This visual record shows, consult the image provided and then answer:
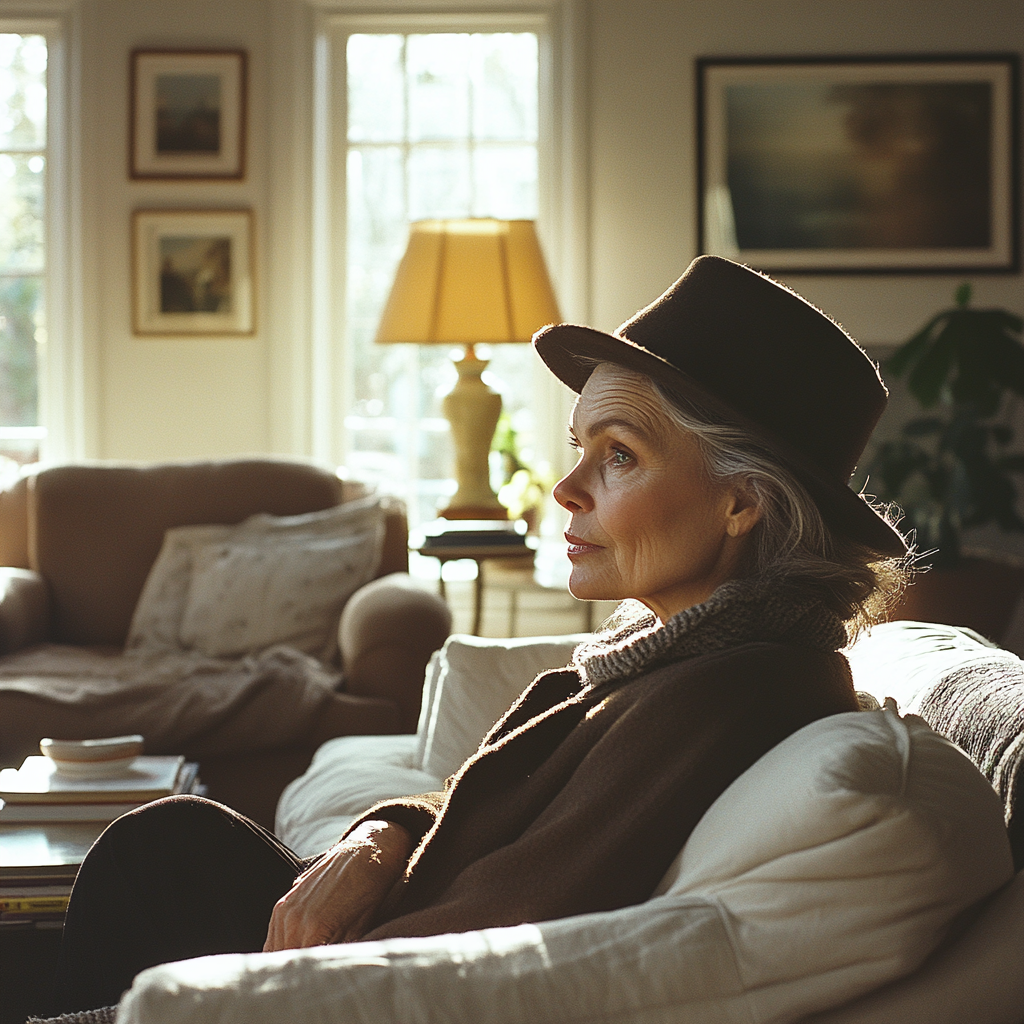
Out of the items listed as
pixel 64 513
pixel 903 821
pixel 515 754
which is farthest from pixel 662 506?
pixel 64 513

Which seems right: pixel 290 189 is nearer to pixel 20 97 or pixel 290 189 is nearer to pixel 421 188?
pixel 421 188

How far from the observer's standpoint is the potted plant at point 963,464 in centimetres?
378

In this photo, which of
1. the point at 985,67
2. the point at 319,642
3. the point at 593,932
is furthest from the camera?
the point at 985,67

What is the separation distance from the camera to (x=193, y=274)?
4.29m

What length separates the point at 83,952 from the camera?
1.20 m

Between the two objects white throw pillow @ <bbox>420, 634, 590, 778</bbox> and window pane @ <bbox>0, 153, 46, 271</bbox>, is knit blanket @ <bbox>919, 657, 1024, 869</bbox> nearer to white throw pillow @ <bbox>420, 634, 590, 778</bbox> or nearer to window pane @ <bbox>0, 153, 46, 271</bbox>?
white throw pillow @ <bbox>420, 634, 590, 778</bbox>

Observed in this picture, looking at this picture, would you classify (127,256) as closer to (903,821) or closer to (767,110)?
(767,110)

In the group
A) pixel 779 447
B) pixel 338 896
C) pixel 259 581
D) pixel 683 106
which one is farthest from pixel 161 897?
pixel 683 106

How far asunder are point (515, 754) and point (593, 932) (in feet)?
1.20

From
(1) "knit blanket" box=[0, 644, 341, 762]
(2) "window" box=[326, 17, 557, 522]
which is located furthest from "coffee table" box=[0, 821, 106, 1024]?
(2) "window" box=[326, 17, 557, 522]

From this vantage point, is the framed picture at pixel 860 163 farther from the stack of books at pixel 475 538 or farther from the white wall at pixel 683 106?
the stack of books at pixel 475 538

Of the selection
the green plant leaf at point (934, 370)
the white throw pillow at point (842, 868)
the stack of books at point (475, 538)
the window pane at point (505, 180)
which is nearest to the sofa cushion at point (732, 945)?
the white throw pillow at point (842, 868)

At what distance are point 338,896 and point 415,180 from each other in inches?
145

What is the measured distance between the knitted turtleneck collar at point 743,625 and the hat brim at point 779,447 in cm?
10
